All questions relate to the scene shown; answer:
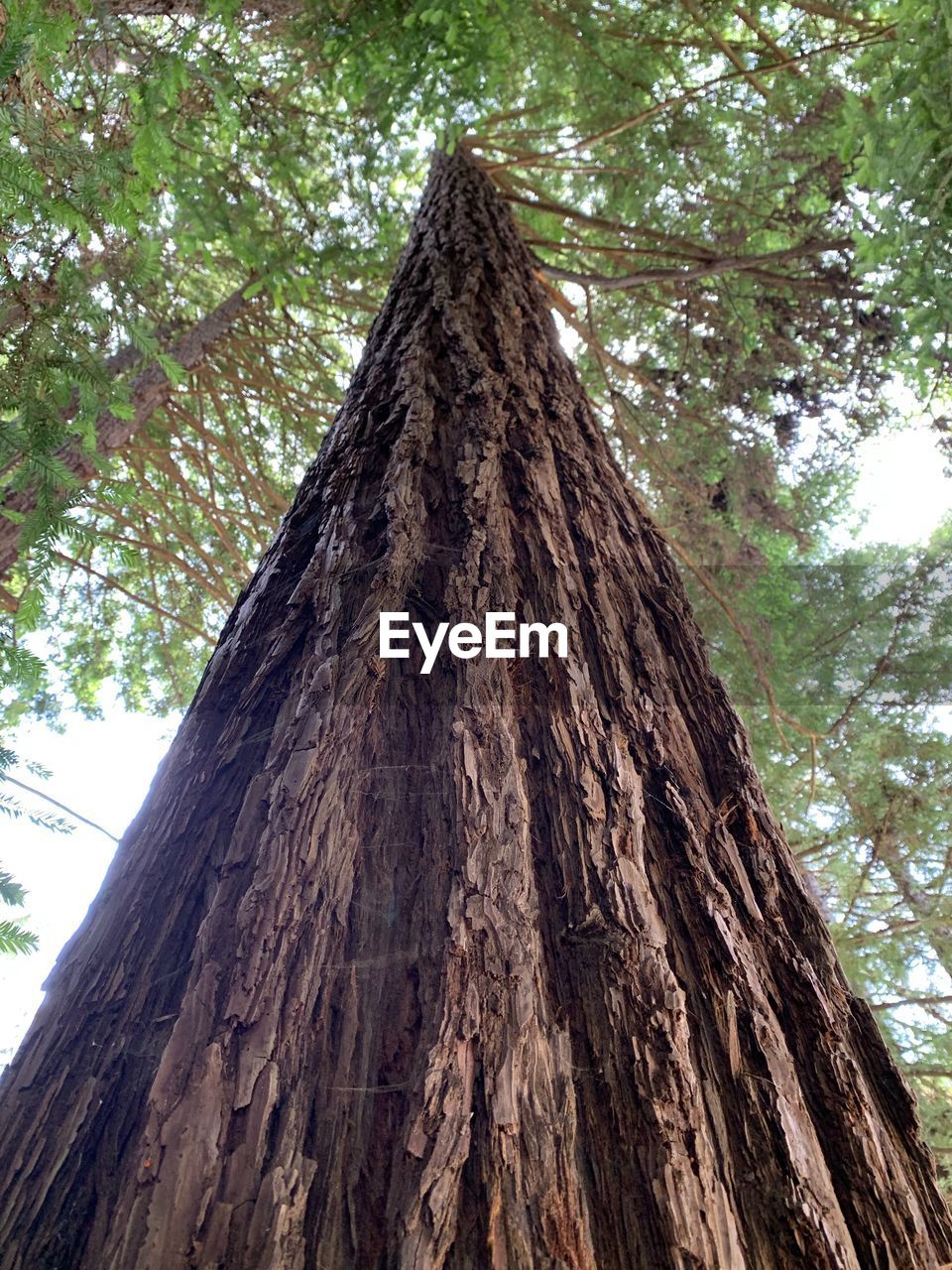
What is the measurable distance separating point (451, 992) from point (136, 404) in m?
4.63

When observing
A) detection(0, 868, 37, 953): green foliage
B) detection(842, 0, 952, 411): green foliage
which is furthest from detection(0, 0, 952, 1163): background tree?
detection(0, 868, 37, 953): green foliage

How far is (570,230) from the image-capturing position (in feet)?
18.4

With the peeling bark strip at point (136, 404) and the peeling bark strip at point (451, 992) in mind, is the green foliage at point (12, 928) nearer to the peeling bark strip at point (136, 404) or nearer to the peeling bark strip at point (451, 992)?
the peeling bark strip at point (451, 992)

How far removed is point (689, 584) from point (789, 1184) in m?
5.21

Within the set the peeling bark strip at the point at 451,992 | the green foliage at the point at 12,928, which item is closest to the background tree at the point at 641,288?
the green foliage at the point at 12,928

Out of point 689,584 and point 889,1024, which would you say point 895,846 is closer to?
point 889,1024

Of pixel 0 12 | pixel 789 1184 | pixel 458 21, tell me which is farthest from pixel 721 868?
pixel 458 21

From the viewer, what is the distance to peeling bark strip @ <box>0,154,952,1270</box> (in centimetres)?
81

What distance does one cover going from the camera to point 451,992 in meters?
0.96

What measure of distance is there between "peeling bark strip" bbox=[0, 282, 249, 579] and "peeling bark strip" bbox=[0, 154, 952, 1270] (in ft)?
10.1

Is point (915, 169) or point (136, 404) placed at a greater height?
point (136, 404)

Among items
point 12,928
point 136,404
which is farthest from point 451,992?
point 136,404

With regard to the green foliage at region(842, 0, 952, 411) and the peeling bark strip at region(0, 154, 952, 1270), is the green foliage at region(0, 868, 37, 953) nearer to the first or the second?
the peeling bark strip at region(0, 154, 952, 1270)

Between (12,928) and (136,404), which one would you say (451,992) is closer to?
(12,928)
